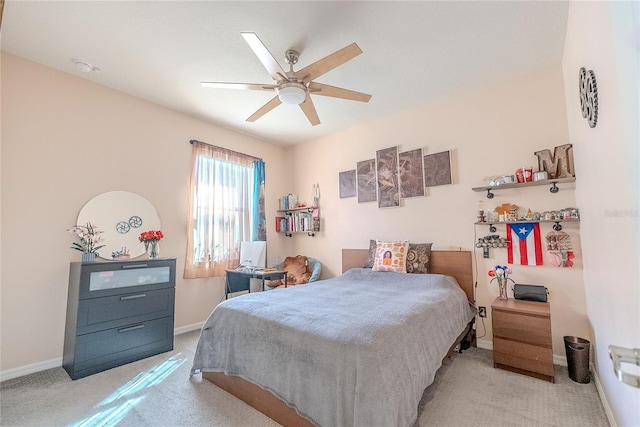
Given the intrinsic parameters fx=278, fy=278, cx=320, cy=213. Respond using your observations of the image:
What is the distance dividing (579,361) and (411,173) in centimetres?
225

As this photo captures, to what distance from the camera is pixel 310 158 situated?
15.0 feet

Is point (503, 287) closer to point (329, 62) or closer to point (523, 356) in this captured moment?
point (523, 356)

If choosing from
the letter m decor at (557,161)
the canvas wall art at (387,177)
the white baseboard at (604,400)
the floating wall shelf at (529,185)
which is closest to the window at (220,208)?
the canvas wall art at (387,177)

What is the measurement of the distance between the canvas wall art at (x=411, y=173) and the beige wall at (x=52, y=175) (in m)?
2.89

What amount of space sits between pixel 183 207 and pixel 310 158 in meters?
2.07

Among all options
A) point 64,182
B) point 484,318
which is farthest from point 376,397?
point 64,182

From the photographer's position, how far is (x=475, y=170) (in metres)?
3.00

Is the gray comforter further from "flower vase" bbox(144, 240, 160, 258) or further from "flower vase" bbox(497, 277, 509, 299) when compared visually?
"flower vase" bbox(144, 240, 160, 258)

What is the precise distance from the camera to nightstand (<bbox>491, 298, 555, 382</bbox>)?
82.9 inches

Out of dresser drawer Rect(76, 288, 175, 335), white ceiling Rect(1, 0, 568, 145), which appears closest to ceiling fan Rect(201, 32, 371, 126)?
white ceiling Rect(1, 0, 568, 145)

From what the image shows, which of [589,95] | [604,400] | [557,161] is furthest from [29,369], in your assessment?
[557,161]

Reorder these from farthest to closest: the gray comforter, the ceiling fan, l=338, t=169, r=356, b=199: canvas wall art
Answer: l=338, t=169, r=356, b=199: canvas wall art → the ceiling fan → the gray comforter

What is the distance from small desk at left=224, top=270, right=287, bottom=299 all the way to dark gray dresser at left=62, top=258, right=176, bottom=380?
0.84 meters

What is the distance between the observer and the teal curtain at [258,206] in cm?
418
